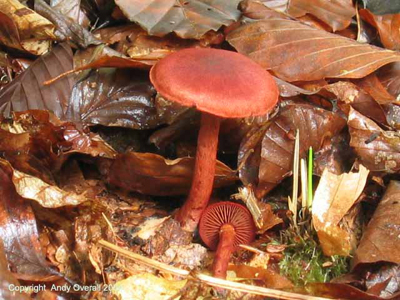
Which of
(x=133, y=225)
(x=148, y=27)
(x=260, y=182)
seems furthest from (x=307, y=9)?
(x=133, y=225)

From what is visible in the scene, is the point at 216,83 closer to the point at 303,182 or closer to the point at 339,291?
the point at 303,182

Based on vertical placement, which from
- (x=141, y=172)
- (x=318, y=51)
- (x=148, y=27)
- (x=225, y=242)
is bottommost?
(x=225, y=242)

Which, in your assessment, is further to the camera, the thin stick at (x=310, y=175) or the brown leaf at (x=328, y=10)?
the brown leaf at (x=328, y=10)

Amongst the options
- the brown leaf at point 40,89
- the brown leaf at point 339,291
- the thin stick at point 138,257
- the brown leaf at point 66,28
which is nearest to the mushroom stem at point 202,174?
the thin stick at point 138,257

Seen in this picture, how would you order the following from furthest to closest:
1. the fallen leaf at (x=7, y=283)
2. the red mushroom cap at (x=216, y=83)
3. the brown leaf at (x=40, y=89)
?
the brown leaf at (x=40, y=89), the red mushroom cap at (x=216, y=83), the fallen leaf at (x=7, y=283)

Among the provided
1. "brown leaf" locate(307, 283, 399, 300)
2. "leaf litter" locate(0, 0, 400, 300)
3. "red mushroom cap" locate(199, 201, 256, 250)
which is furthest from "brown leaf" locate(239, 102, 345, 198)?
"brown leaf" locate(307, 283, 399, 300)

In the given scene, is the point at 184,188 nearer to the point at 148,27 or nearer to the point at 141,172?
the point at 141,172

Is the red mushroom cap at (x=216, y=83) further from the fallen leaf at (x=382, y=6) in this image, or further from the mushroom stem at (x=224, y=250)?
the fallen leaf at (x=382, y=6)
